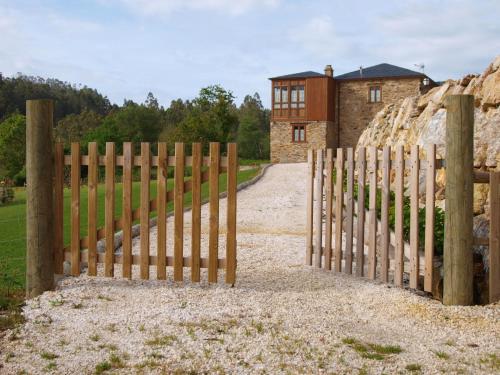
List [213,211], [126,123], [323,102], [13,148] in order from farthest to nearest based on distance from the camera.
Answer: [126,123] < [13,148] < [323,102] < [213,211]

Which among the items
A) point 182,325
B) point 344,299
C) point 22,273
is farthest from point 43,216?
point 344,299

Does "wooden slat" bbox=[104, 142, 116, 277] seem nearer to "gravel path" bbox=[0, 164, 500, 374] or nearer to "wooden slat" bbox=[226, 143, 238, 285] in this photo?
"gravel path" bbox=[0, 164, 500, 374]

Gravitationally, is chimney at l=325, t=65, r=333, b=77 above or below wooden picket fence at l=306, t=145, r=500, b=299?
above

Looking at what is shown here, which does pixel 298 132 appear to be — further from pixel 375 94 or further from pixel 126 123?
pixel 126 123

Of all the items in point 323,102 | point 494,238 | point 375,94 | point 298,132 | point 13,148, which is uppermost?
point 375,94

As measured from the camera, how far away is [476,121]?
11.2 meters

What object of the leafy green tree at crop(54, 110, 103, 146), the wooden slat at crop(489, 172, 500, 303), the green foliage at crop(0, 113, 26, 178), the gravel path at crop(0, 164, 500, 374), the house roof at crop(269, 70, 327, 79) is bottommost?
the gravel path at crop(0, 164, 500, 374)

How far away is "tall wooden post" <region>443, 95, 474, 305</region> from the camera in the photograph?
5.82 m

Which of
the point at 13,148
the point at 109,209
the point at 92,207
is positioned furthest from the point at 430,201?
the point at 13,148

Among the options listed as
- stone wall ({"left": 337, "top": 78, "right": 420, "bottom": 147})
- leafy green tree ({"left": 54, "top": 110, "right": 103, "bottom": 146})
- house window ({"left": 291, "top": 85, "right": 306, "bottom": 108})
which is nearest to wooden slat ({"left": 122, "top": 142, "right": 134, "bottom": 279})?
house window ({"left": 291, "top": 85, "right": 306, "bottom": 108})

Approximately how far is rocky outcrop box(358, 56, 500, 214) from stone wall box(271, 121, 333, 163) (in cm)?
2258

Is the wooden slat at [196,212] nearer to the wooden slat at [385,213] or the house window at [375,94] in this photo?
the wooden slat at [385,213]

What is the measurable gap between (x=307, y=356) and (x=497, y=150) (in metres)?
7.67

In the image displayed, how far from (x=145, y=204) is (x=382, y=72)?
38844mm
